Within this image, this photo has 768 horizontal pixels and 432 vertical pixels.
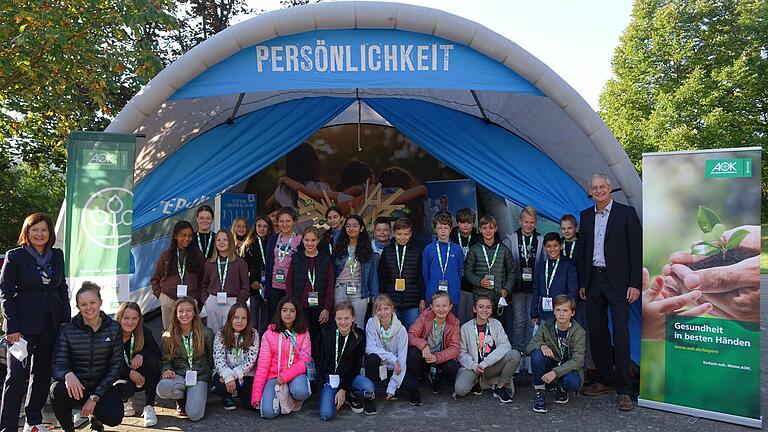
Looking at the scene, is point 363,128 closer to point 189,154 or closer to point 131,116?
point 189,154

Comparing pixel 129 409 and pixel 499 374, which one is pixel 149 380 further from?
pixel 499 374

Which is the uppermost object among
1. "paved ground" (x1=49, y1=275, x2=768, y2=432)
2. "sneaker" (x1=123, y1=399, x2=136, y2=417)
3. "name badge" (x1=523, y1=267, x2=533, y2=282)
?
"name badge" (x1=523, y1=267, x2=533, y2=282)

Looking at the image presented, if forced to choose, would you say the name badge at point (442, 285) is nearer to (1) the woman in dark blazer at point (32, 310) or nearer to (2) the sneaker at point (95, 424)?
(2) the sneaker at point (95, 424)

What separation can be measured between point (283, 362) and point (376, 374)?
714 mm

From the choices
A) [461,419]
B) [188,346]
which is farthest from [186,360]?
[461,419]

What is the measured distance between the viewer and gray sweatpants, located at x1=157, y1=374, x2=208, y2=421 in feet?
13.9

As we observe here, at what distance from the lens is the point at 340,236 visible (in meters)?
5.34

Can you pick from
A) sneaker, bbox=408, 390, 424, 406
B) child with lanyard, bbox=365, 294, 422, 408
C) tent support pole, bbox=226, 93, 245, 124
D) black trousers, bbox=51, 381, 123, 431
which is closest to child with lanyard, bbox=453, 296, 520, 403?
sneaker, bbox=408, 390, 424, 406

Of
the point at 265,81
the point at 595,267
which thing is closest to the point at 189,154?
the point at 265,81

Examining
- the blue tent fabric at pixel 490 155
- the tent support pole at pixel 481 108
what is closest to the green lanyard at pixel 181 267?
the blue tent fabric at pixel 490 155

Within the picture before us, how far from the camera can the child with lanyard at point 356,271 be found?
522cm

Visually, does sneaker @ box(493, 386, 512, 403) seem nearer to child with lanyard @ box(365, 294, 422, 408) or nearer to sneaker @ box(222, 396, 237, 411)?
child with lanyard @ box(365, 294, 422, 408)

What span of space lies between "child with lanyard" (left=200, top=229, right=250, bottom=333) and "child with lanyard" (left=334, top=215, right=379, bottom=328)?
807 mm

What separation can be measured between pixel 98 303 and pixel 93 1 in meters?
4.16
